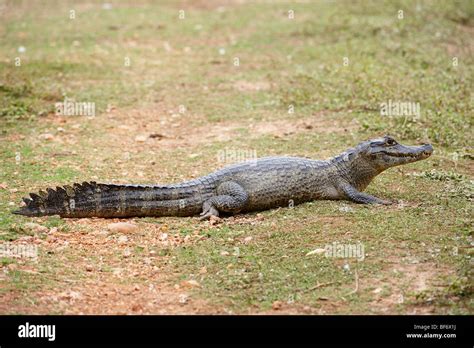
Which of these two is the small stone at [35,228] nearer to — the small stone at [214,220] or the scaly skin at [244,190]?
the scaly skin at [244,190]

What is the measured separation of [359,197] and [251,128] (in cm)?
300

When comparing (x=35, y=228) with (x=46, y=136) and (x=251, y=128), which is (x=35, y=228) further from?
(x=251, y=128)

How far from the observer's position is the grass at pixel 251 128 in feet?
21.1

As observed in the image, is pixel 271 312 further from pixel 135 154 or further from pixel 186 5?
pixel 186 5

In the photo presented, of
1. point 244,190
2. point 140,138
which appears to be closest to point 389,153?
point 244,190

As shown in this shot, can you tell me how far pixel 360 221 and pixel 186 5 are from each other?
13.3 m

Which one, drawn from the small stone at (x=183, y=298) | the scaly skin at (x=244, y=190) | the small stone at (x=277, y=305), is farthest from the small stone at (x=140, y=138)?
the small stone at (x=277, y=305)

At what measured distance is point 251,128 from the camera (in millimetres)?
10938

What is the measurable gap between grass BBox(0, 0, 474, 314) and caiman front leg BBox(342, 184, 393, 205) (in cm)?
14

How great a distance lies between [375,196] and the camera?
8453mm

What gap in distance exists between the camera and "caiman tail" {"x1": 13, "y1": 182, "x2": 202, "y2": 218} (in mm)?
7641

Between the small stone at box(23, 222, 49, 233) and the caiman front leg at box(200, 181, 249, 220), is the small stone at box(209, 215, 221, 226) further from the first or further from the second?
the small stone at box(23, 222, 49, 233)

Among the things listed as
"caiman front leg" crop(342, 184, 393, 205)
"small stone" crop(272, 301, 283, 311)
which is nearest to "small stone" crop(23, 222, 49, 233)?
"small stone" crop(272, 301, 283, 311)

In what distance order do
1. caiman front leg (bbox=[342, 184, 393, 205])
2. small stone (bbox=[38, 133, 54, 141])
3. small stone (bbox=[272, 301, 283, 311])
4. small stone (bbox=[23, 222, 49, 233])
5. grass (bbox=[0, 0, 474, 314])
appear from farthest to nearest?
small stone (bbox=[38, 133, 54, 141]), caiman front leg (bbox=[342, 184, 393, 205]), small stone (bbox=[23, 222, 49, 233]), grass (bbox=[0, 0, 474, 314]), small stone (bbox=[272, 301, 283, 311])
